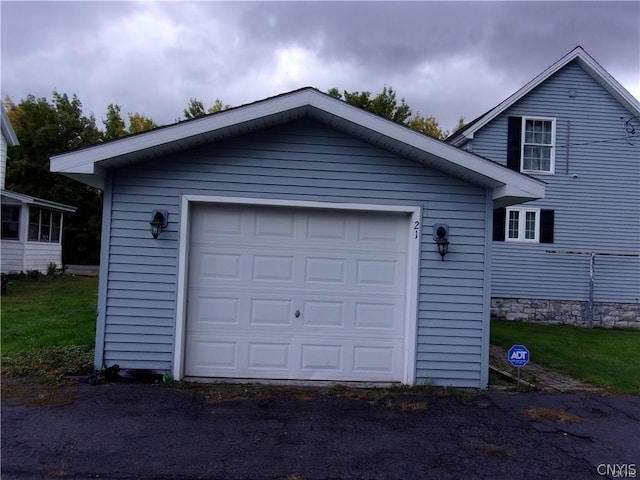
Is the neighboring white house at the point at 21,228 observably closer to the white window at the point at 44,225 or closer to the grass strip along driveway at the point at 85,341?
the white window at the point at 44,225

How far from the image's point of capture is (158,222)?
240 inches

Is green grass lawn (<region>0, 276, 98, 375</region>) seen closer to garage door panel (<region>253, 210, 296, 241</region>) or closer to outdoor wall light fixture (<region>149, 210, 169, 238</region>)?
outdoor wall light fixture (<region>149, 210, 169, 238</region>)

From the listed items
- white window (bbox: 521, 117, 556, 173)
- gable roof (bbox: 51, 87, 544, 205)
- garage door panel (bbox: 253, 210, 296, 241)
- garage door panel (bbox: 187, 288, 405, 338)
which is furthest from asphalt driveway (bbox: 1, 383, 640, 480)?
white window (bbox: 521, 117, 556, 173)

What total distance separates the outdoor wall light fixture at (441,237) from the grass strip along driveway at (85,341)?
10.0 ft

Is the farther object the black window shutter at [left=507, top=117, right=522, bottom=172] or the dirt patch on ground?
the black window shutter at [left=507, top=117, right=522, bottom=172]

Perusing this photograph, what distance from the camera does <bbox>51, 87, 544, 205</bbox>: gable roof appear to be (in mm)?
5816

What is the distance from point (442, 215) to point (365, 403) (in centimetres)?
263

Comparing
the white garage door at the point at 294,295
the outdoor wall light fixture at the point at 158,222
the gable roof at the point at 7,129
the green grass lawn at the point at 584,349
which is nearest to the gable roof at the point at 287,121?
the outdoor wall light fixture at the point at 158,222

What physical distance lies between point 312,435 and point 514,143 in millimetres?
12180

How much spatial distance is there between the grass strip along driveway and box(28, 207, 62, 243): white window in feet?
14.6

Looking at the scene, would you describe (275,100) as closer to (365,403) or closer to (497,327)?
(365,403)

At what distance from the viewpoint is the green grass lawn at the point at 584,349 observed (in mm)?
7435

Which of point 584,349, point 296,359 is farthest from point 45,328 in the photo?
point 584,349

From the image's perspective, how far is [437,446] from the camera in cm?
447
